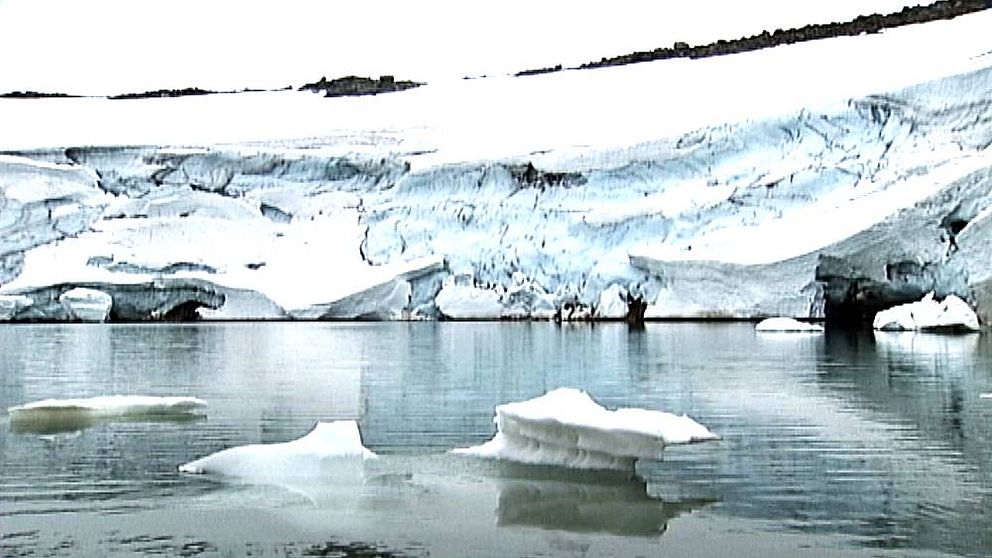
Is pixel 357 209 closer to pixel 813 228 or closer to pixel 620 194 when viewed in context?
pixel 620 194

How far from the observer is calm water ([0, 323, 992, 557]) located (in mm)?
3514

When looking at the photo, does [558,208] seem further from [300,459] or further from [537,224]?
[300,459]

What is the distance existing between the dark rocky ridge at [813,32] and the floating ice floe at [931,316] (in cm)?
1213

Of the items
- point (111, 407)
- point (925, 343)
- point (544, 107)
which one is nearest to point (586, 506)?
point (111, 407)

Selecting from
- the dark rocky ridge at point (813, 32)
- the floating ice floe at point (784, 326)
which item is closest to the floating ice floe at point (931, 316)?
the floating ice floe at point (784, 326)

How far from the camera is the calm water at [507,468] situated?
3.51 m

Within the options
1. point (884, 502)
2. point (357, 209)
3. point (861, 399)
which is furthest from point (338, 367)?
point (357, 209)

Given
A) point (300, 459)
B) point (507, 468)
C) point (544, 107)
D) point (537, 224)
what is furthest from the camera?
point (544, 107)

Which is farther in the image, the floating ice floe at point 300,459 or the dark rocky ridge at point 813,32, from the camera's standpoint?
the dark rocky ridge at point 813,32

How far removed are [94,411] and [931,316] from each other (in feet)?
33.1

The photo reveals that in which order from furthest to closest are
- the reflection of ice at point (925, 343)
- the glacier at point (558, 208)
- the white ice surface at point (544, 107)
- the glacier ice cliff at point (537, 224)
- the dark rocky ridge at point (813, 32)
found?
the dark rocky ridge at point (813, 32) < the white ice surface at point (544, 107) < the glacier at point (558, 208) < the glacier ice cliff at point (537, 224) < the reflection of ice at point (925, 343)

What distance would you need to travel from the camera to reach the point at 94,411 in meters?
6.26

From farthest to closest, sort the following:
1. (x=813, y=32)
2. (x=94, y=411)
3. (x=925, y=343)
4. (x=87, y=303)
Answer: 1. (x=813, y=32)
2. (x=87, y=303)
3. (x=925, y=343)
4. (x=94, y=411)

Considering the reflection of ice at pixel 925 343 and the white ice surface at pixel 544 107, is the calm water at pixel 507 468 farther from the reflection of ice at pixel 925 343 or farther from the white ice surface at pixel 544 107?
the white ice surface at pixel 544 107
